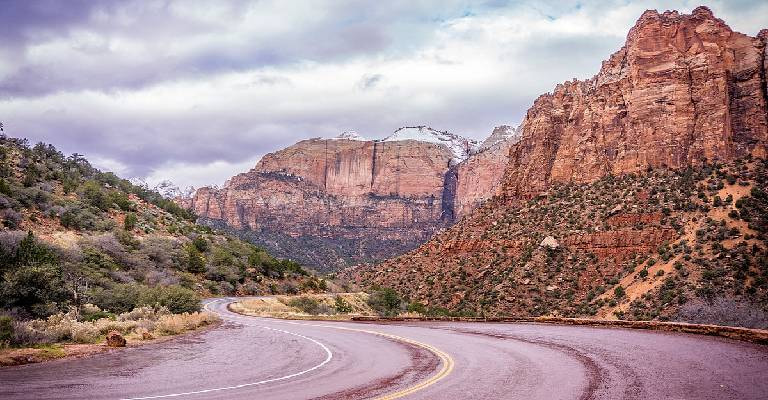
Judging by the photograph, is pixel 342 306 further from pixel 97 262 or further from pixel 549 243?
pixel 549 243

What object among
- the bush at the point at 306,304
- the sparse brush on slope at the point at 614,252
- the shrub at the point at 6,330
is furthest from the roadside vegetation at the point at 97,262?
the sparse brush on slope at the point at 614,252

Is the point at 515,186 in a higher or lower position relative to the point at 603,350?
higher

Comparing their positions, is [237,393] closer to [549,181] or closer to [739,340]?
[739,340]

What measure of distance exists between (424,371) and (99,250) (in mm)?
40291

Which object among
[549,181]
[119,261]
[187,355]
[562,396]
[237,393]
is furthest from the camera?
[549,181]

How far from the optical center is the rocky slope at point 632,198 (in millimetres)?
45062

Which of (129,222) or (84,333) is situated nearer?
(84,333)

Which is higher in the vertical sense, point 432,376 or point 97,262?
point 97,262

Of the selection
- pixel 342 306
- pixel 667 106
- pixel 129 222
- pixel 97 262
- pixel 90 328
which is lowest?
pixel 342 306

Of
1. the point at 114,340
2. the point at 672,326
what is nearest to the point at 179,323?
the point at 114,340

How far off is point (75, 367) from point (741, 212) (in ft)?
168

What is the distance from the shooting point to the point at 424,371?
39.1ft

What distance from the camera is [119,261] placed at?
1795 inches

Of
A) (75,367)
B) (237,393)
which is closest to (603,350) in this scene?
(237,393)
